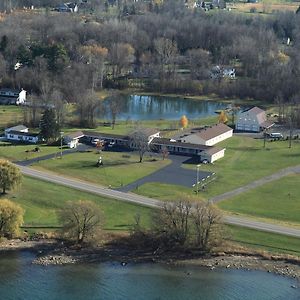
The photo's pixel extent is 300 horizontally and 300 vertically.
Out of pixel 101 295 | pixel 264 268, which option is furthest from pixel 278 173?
pixel 101 295

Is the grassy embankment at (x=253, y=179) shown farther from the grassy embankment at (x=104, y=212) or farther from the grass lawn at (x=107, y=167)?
the grassy embankment at (x=104, y=212)

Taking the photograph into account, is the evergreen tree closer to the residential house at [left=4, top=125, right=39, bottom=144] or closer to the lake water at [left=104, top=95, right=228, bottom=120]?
the residential house at [left=4, top=125, right=39, bottom=144]

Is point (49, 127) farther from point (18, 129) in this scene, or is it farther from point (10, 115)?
point (10, 115)

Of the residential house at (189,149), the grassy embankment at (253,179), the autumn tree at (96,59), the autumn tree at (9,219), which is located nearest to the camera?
the autumn tree at (9,219)

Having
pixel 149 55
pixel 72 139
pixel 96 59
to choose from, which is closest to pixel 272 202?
pixel 72 139

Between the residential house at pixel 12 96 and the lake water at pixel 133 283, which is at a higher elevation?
the residential house at pixel 12 96

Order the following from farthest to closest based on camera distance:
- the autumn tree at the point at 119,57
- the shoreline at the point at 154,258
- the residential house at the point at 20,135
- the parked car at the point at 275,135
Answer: the autumn tree at the point at 119,57 < the parked car at the point at 275,135 < the residential house at the point at 20,135 < the shoreline at the point at 154,258

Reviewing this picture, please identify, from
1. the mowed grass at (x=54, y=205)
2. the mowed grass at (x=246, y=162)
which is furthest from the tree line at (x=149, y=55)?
the mowed grass at (x=54, y=205)
